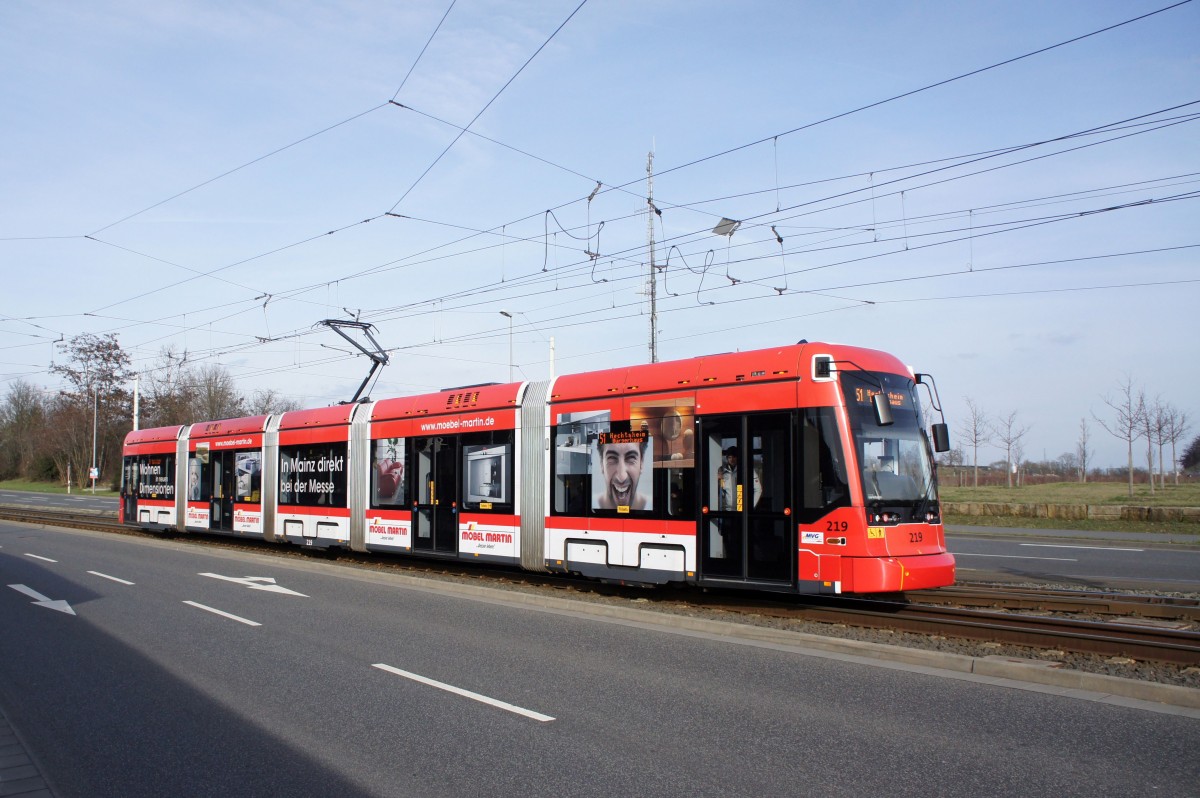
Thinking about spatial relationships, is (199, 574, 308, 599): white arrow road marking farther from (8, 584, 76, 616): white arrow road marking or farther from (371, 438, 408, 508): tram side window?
Result: (371, 438, 408, 508): tram side window

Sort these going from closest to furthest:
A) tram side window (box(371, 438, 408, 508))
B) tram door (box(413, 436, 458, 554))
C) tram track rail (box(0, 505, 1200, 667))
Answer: tram track rail (box(0, 505, 1200, 667)) → tram door (box(413, 436, 458, 554)) → tram side window (box(371, 438, 408, 508))

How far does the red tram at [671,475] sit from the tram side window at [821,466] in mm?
18

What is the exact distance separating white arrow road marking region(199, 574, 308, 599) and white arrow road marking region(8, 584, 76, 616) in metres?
2.67

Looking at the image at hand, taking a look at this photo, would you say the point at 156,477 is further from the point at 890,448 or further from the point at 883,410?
the point at 883,410

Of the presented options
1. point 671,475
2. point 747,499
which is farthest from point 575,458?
point 747,499

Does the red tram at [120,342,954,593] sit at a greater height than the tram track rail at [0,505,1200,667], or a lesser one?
greater

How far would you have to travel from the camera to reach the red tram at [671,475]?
11156 millimetres

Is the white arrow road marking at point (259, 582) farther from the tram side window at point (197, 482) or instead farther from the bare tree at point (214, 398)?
the bare tree at point (214, 398)

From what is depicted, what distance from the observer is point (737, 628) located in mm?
10102

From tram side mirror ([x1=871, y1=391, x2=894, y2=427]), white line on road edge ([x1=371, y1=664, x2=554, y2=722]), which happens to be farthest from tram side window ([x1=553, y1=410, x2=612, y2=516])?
white line on road edge ([x1=371, y1=664, x2=554, y2=722])

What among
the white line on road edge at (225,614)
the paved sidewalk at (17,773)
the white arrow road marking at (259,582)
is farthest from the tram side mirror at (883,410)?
the paved sidewalk at (17,773)

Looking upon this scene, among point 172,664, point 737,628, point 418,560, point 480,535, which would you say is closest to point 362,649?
point 172,664

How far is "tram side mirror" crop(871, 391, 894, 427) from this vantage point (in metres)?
11.2

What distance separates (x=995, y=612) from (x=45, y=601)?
13282 mm
